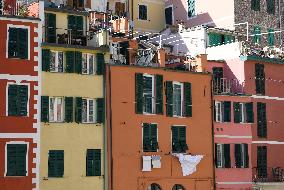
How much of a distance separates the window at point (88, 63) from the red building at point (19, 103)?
10.4 ft

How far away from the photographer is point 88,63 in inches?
1507

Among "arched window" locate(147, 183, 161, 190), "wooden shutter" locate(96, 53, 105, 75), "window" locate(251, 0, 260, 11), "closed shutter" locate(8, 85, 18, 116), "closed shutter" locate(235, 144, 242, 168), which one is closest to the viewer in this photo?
"closed shutter" locate(8, 85, 18, 116)

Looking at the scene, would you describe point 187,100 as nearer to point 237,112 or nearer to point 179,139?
point 179,139

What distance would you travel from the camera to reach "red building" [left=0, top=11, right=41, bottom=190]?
114 ft

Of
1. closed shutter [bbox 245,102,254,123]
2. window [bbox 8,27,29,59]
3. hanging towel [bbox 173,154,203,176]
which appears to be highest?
window [bbox 8,27,29,59]

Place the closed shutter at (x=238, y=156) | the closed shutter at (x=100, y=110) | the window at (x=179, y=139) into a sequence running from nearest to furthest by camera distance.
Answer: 1. the closed shutter at (x=100, y=110)
2. the window at (x=179, y=139)
3. the closed shutter at (x=238, y=156)

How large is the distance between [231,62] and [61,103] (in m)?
15.9

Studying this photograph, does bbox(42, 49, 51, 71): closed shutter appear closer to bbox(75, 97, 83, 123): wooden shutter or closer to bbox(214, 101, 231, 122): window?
bbox(75, 97, 83, 123): wooden shutter

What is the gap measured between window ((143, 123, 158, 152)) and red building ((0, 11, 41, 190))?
736 cm

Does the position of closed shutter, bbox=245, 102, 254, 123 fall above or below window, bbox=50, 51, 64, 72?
below

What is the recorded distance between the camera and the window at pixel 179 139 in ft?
133

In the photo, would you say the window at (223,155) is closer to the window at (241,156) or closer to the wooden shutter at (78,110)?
the window at (241,156)

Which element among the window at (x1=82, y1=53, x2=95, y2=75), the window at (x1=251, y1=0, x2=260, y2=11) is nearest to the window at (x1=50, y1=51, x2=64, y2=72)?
the window at (x1=82, y1=53, x2=95, y2=75)

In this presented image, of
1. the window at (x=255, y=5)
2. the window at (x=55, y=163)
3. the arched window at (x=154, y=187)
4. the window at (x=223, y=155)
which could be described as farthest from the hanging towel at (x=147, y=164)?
the window at (x=255, y=5)
